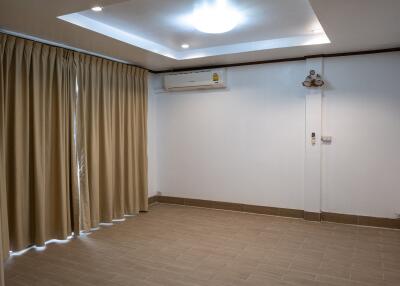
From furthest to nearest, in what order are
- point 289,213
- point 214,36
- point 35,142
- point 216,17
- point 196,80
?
point 196,80, point 289,213, point 214,36, point 35,142, point 216,17

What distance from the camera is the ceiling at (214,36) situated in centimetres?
283

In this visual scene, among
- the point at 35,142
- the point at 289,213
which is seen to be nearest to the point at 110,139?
the point at 35,142

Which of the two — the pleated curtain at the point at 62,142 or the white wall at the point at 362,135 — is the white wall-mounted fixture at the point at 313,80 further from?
the pleated curtain at the point at 62,142

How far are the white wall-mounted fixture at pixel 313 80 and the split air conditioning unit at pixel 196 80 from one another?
48.5 inches

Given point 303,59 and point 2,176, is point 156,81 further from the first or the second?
point 2,176

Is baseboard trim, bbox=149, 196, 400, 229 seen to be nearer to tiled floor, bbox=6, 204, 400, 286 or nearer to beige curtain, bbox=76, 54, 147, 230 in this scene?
tiled floor, bbox=6, 204, 400, 286

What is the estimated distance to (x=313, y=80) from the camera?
4574mm

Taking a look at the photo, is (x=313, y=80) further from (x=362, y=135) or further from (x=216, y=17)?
(x=216, y=17)

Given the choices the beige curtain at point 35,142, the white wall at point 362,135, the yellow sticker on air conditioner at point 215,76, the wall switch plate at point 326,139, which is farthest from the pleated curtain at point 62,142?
the white wall at point 362,135

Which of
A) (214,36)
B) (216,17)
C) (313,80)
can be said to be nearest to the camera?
(216,17)

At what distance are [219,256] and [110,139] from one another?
221 centimetres

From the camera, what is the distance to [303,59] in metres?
4.74

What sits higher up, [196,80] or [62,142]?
[196,80]

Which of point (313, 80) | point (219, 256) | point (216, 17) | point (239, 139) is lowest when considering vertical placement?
point (219, 256)
